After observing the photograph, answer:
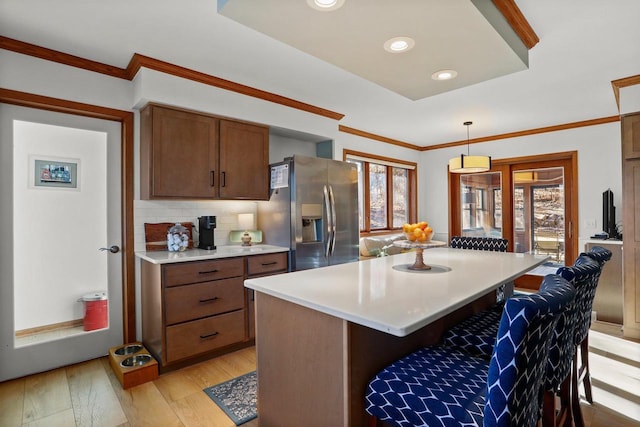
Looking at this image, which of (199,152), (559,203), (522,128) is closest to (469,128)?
(522,128)

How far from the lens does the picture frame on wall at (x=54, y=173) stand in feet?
8.67

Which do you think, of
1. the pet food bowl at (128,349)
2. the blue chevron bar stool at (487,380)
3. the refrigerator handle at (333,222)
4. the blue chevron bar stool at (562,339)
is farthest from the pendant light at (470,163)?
the pet food bowl at (128,349)

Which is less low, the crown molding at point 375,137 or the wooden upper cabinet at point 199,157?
the crown molding at point 375,137

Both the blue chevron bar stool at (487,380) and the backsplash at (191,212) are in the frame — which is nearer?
the blue chevron bar stool at (487,380)

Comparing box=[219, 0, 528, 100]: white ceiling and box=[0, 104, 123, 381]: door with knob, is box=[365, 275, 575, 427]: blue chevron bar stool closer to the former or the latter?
box=[219, 0, 528, 100]: white ceiling

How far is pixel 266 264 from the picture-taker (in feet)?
10.3

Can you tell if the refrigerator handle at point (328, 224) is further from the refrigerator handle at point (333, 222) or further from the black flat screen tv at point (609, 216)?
the black flat screen tv at point (609, 216)

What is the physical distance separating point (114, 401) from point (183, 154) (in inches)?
74.6

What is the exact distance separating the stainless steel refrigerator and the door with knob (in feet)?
4.71

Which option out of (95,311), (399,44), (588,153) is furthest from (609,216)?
(95,311)

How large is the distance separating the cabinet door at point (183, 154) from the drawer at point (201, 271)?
0.64m

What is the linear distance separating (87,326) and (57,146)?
4.95 feet

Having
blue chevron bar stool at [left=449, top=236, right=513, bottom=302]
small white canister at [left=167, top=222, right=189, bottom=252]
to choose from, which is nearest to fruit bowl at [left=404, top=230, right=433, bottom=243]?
blue chevron bar stool at [left=449, top=236, right=513, bottom=302]

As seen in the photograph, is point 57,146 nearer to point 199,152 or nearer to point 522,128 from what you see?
point 199,152
